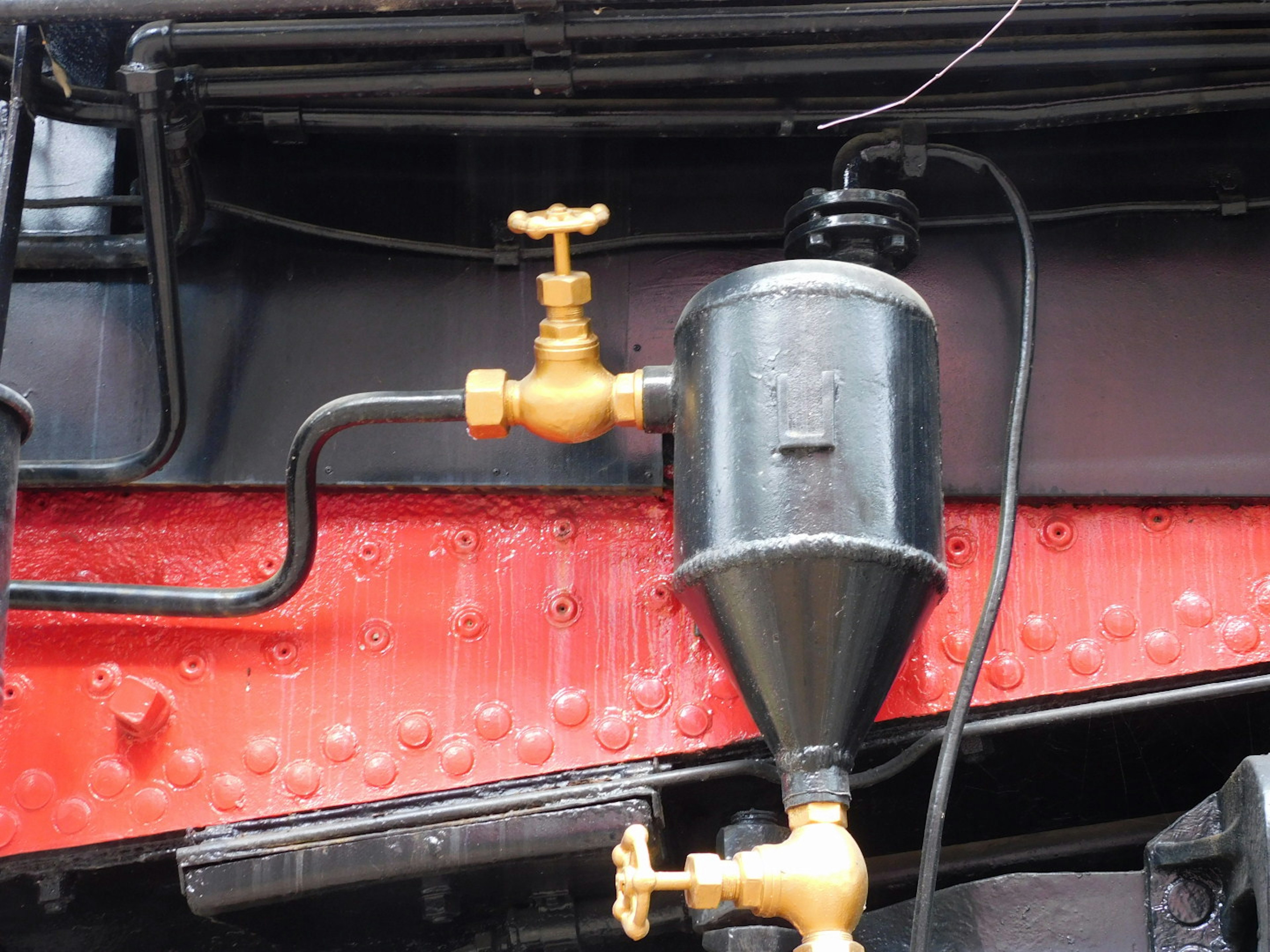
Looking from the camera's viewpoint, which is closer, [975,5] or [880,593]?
[880,593]

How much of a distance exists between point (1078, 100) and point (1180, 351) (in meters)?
0.32

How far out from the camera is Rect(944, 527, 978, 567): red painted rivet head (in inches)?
52.8

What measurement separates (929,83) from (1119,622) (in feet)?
2.06

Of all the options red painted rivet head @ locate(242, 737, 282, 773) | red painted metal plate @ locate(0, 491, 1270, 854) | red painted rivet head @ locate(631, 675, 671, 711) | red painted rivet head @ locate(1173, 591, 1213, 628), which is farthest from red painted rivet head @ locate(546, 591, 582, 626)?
red painted rivet head @ locate(1173, 591, 1213, 628)

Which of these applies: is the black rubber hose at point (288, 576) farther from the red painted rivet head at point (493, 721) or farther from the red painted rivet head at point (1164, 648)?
the red painted rivet head at point (1164, 648)

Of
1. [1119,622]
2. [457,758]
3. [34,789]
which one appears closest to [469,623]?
[457,758]

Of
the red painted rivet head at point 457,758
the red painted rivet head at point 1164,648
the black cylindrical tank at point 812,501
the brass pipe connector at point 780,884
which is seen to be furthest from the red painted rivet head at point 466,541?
the red painted rivet head at point 1164,648

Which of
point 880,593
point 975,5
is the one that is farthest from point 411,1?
point 880,593

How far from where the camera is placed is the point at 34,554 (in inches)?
55.2

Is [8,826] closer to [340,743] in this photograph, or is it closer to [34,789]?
[34,789]

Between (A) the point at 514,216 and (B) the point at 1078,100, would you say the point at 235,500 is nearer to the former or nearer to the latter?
(A) the point at 514,216

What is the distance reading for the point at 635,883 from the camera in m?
0.98

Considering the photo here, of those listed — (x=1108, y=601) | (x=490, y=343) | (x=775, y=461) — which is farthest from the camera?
(x=490, y=343)

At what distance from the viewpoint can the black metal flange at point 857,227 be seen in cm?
125
